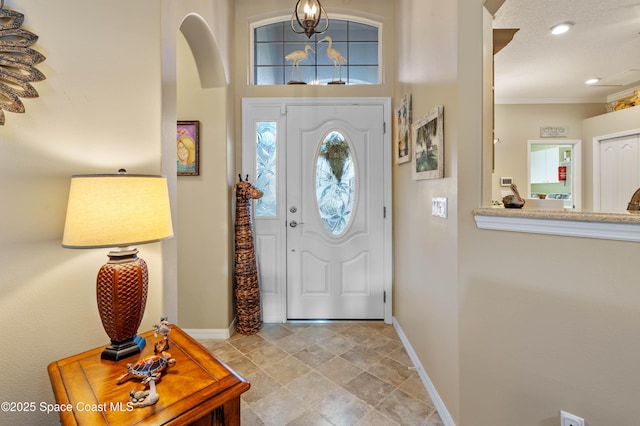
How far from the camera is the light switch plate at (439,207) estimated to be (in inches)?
64.2

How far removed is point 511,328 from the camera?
128 cm

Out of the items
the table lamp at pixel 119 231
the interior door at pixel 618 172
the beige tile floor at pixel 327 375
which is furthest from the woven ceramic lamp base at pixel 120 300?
the interior door at pixel 618 172

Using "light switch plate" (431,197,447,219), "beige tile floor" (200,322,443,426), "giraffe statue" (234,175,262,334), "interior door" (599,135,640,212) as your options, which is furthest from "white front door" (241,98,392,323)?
"interior door" (599,135,640,212)

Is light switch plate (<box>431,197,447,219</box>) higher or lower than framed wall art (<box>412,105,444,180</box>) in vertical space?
lower

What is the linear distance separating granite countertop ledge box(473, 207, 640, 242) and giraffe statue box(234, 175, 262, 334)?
1929 mm

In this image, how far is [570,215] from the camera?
1.06 m

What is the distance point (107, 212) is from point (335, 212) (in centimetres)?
213

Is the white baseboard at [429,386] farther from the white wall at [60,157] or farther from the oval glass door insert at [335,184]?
the white wall at [60,157]

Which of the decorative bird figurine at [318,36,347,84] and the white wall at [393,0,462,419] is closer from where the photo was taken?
the white wall at [393,0,462,419]

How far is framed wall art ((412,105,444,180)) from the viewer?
1.65 meters

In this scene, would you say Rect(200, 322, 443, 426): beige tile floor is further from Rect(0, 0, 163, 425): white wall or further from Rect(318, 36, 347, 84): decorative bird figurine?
Rect(318, 36, 347, 84): decorative bird figurine

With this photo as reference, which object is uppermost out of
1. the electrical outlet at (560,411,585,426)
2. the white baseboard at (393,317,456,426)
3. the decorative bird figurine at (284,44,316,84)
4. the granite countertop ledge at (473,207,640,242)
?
the decorative bird figurine at (284,44,316,84)

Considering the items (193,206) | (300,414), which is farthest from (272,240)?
(300,414)

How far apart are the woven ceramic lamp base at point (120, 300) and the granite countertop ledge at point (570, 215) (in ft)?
5.17
